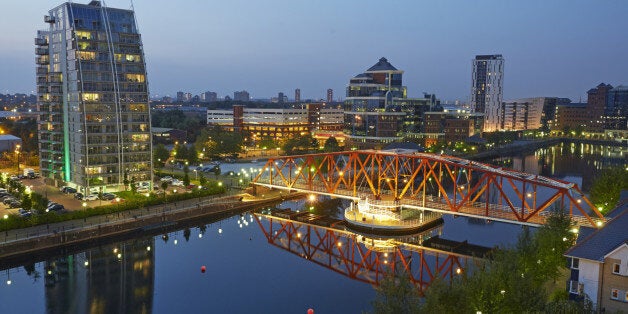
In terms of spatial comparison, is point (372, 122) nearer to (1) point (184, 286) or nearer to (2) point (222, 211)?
(2) point (222, 211)

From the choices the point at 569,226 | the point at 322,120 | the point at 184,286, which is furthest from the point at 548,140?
the point at 184,286

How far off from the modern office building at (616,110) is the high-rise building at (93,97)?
10568 cm

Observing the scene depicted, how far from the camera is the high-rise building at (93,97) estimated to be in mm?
37281

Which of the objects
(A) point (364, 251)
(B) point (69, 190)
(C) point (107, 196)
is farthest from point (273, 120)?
(A) point (364, 251)

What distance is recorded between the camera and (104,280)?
2439 cm

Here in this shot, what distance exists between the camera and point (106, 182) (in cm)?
3816

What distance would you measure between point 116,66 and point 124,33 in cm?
275

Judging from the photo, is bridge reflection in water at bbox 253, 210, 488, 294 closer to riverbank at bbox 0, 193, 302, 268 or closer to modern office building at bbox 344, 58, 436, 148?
riverbank at bbox 0, 193, 302, 268

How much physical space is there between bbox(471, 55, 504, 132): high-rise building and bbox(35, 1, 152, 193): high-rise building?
9230 centimetres

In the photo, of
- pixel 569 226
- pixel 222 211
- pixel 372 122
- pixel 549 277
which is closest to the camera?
pixel 549 277

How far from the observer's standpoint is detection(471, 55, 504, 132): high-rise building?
11606 cm

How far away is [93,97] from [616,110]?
364 ft

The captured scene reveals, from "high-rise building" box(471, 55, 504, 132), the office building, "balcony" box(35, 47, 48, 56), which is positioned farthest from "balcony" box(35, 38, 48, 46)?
the office building

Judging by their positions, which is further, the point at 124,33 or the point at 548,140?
the point at 548,140
